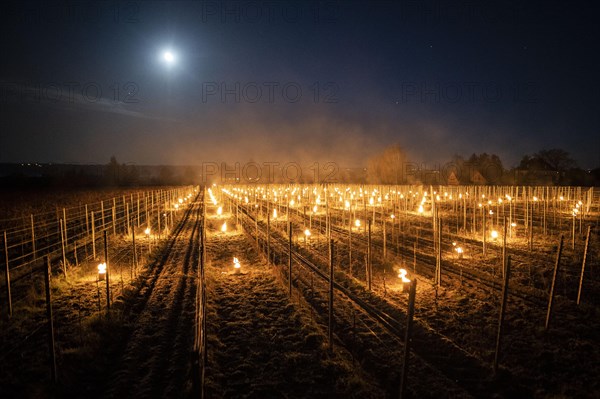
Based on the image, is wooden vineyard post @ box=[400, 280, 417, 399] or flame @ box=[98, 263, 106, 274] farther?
flame @ box=[98, 263, 106, 274]

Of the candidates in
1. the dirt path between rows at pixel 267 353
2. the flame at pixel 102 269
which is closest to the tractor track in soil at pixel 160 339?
the dirt path between rows at pixel 267 353

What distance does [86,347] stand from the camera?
5.35m

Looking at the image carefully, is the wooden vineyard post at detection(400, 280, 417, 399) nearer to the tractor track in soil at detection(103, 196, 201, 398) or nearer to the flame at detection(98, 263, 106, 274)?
the tractor track in soil at detection(103, 196, 201, 398)

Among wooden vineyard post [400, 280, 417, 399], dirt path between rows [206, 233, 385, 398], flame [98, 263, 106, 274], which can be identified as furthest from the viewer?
flame [98, 263, 106, 274]

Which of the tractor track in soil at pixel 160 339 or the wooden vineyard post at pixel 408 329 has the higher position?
the wooden vineyard post at pixel 408 329

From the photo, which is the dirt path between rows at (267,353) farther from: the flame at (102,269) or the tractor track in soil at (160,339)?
the flame at (102,269)

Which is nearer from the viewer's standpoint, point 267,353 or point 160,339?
point 267,353

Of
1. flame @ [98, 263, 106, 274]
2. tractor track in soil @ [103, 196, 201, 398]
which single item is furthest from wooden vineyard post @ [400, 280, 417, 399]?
flame @ [98, 263, 106, 274]

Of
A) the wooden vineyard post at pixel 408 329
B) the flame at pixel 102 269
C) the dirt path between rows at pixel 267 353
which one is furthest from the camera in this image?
the flame at pixel 102 269

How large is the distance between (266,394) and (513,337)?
444 centimetres

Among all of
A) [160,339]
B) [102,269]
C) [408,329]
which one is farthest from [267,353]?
[102,269]

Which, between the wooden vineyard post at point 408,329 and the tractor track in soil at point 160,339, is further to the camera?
the tractor track in soil at point 160,339

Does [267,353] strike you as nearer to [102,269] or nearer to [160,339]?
[160,339]

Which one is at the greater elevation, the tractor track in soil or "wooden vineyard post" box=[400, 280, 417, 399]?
"wooden vineyard post" box=[400, 280, 417, 399]
